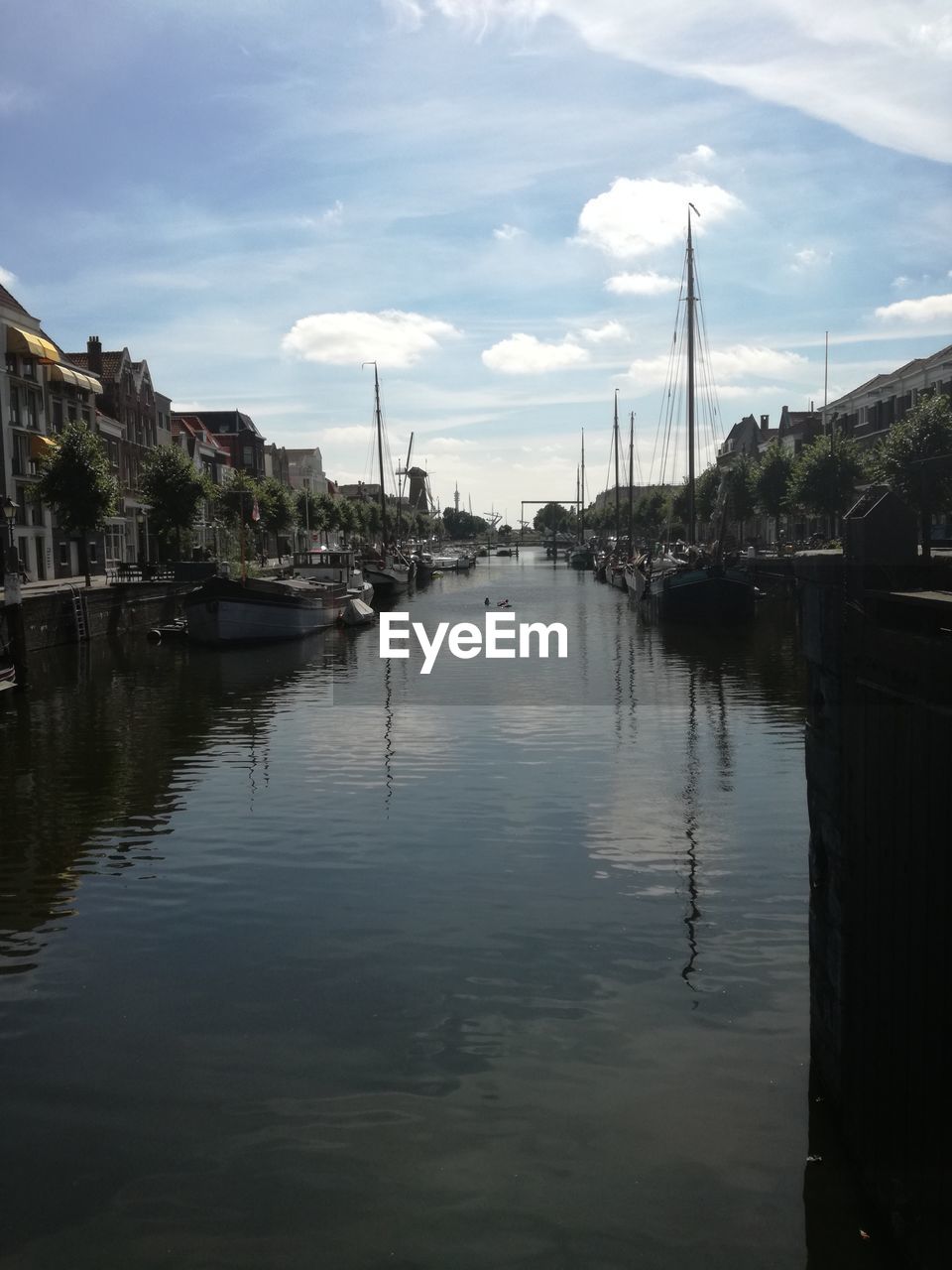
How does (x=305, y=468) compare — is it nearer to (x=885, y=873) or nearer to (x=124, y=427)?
(x=124, y=427)

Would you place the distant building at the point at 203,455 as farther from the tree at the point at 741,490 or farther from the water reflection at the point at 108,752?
the water reflection at the point at 108,752

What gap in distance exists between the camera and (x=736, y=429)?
14150cm

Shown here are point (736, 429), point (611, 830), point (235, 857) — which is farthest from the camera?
point (736, 429)

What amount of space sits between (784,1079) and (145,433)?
77.3 meters

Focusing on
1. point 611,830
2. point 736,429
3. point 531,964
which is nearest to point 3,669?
point 611,830

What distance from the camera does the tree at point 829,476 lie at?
61.2 m

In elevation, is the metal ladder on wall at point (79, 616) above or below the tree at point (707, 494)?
below

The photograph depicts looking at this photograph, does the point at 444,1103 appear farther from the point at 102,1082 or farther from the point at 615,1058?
the point at 102,1082

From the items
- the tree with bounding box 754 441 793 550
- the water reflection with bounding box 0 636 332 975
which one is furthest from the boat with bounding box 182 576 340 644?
the tree with bounding box 754 441 793 550

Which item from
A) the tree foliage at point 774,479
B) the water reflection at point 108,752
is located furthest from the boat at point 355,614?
the tree foliage at point 774,479

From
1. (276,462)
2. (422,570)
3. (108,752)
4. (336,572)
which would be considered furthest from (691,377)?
(276,462)

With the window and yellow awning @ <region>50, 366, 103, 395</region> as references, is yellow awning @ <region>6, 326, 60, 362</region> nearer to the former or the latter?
yellow awning @ <region>50, 366, 103, 395</region>

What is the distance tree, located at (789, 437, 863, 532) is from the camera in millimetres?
61188

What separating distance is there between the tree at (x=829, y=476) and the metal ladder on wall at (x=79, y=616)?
Answer: 38507 mm
